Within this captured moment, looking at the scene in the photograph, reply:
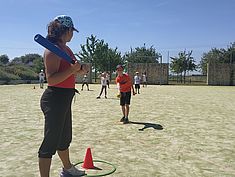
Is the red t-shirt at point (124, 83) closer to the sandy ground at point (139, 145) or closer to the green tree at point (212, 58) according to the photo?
the sandy ground at point (139, 145)

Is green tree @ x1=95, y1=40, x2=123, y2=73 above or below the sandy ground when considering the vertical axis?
above

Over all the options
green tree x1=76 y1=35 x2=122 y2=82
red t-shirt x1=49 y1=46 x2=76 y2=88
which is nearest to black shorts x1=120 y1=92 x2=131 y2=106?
red t-shirt x1=49 y1=46 x2=76 y2=88

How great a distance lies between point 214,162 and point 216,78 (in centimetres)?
4239

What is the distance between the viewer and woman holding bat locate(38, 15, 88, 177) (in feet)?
11.5

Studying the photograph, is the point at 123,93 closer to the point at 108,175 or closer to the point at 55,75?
the point at 108,175

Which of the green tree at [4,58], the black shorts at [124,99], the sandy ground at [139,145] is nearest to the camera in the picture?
the sandy ground at [139,145]

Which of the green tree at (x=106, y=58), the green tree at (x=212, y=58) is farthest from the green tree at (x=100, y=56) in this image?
the green tree at (x=212, y=58)

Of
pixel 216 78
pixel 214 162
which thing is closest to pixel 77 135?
pixel 214 162

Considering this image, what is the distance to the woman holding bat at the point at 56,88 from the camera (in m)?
3.50

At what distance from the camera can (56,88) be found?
3.66 meters

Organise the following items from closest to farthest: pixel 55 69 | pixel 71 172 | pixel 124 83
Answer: pixel 55 69 < pixel 71 172 < pixel 124 83

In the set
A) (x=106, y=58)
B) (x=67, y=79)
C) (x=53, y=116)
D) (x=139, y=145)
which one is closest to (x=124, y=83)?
(x=139, y=145)

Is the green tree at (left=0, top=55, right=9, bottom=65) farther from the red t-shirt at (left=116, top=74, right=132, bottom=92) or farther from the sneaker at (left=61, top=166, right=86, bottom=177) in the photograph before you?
the sneaker at (left=61, top=166, right=86, bottom=177)

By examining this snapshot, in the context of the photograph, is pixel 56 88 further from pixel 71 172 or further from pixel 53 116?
pixel 71 172
